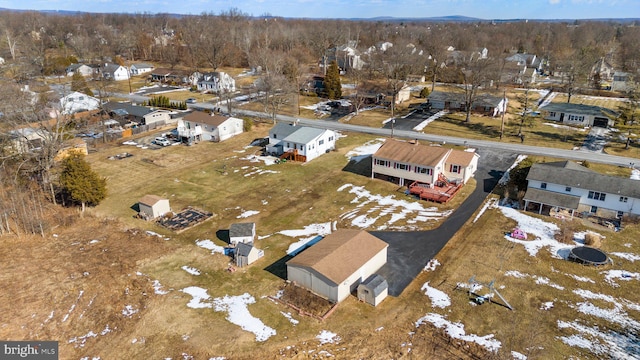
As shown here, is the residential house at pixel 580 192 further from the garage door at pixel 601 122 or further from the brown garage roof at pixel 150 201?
the brown garage roof at pixel 150 201

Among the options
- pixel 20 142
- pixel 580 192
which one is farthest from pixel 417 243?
pixel 20 142

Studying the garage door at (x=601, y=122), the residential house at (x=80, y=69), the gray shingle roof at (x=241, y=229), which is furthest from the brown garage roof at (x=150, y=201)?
the residential house at (x=80, y=69)

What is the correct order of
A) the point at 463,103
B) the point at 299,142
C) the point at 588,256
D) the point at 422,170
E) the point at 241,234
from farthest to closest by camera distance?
the point at 463,103 < the point at 299,142 < the point at 422,170 < the point at 241,234 < the point at 588,256

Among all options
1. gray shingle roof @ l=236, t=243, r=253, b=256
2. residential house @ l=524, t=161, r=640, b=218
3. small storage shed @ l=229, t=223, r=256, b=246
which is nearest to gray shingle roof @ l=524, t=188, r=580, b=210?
residential house @ l=524, t=161, r=640, b=218

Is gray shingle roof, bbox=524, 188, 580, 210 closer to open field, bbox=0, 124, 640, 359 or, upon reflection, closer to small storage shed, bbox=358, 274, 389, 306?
open field, bbox=0, 124, 640, 359

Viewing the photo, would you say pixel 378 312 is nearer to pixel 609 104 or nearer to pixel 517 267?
pixel 517 267

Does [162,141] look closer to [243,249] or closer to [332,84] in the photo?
[243,249]

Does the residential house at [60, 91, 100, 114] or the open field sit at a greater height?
the residential house at [60, 91, 100, 114]
